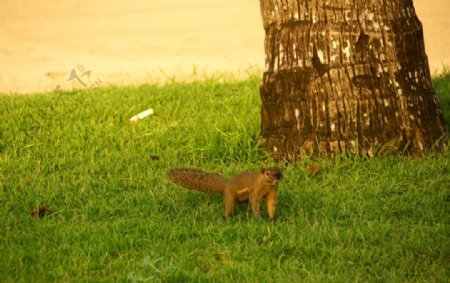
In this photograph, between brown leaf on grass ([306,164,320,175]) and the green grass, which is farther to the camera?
brown leaf on grass ([306,164,320,175])

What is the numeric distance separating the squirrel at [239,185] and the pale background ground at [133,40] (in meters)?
4.00

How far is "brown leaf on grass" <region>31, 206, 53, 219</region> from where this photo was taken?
5.86 m

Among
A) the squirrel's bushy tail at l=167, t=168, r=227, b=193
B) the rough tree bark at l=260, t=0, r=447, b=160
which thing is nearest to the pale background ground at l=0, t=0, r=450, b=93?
the rough tree bark at l=260, t=0, r=447, b=160

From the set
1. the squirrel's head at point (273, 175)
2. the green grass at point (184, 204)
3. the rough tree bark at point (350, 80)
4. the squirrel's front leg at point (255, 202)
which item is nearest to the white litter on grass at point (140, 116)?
the green grass at point (184, 204)

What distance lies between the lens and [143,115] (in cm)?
834

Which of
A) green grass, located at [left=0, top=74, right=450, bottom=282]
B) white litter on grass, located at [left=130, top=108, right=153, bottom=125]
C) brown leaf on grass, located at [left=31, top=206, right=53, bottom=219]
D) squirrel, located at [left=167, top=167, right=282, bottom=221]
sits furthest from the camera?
white litter on grass, located at [left=130, top=108, right=153, bottom=125]

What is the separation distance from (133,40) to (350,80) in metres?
5.00

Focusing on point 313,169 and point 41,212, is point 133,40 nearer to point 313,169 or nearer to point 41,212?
point 313,169

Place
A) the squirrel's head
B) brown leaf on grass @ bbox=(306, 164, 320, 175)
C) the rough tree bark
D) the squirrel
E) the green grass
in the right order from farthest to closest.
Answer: the rough tree bark < brown leaf on grass @ bbox=(306, 164, 320, 175) < the squirrel < the squirrel's head < the green grass

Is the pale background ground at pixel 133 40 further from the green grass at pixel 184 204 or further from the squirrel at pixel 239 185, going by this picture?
the squirrel at pixel 239 185

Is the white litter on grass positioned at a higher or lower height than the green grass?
higher

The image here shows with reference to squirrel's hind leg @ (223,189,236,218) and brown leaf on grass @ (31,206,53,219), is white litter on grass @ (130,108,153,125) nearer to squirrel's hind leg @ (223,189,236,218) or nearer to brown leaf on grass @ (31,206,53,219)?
brown leaf on grass @ (31,206,53,219)

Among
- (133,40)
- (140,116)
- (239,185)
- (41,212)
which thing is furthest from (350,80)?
(133,40)

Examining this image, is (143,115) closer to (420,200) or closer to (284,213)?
(284,213)
